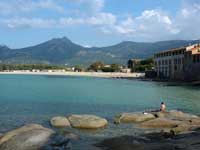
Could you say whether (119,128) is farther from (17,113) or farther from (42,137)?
(17,113)

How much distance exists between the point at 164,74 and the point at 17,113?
148 meters

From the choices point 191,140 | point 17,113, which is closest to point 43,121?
point 17,113

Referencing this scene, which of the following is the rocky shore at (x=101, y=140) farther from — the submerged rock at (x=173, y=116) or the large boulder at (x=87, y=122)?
the submerged rock at (x=173, y=116)

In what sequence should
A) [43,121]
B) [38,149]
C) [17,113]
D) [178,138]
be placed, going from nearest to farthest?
[38,149] < [178,138] < [43,121] < [17,113]

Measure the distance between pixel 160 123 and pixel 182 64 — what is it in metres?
130

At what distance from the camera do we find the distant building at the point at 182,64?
147 m

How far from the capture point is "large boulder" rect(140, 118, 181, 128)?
38.3 m

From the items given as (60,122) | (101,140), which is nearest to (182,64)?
(60,122)

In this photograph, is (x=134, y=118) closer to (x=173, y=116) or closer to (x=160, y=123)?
(x=160, y=123)

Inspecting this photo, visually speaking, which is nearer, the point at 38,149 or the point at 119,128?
the point at 38,149

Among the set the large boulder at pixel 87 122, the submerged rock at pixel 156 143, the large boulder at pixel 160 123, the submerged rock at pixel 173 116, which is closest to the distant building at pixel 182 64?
the submerged rock at pixel 173 116

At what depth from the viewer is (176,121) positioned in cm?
3962

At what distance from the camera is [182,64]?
165875 millimetres

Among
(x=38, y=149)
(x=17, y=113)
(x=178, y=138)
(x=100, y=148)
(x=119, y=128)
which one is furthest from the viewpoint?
(x=17, y=113)
